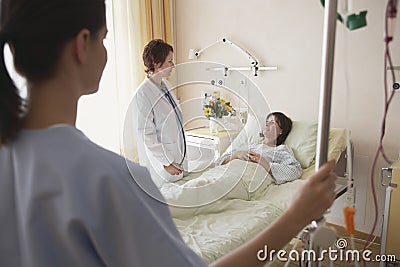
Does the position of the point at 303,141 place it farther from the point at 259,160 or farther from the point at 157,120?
the point at 157,120

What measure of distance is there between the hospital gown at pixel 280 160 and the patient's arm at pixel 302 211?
5.11 ft

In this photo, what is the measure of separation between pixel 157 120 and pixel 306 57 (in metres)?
1.33

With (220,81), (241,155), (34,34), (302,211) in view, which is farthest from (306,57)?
(34,34)

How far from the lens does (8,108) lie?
19.7 inches

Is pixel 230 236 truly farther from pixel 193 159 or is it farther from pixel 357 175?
pixel 357 175

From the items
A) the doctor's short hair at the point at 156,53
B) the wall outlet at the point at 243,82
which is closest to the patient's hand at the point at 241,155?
the doctor's short hair at the point at 156,53

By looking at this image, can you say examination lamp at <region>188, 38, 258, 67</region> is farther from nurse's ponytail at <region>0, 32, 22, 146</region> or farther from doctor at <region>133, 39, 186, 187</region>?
nurse's ponytail at <region>0, 32, 22, 146</region>

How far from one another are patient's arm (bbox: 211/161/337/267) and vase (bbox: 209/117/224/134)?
2235 millimetres

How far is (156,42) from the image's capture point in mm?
1988

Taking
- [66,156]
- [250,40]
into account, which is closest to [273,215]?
[66,156]

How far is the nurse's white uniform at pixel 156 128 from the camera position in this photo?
1.96 meters

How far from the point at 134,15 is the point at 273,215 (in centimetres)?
239

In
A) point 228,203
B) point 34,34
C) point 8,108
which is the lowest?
point 228,203

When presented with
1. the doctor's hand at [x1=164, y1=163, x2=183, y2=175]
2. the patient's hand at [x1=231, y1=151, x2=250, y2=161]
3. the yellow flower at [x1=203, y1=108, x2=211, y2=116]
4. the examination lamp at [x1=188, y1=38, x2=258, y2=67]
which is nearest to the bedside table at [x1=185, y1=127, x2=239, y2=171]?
the yellow flower at [x1=203, y1=108, x2=211, y2=116]
